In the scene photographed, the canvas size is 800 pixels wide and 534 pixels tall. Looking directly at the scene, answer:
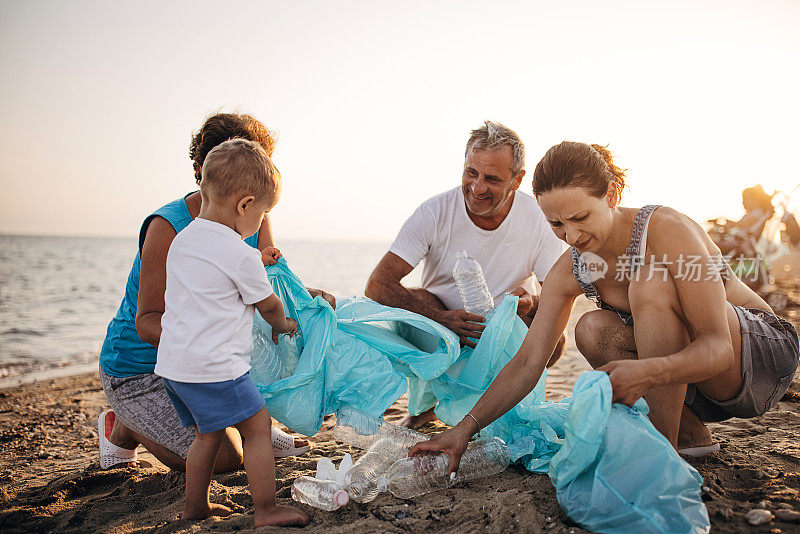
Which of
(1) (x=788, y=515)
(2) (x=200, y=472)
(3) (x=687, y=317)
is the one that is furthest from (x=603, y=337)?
(2) (x=200, y=472)

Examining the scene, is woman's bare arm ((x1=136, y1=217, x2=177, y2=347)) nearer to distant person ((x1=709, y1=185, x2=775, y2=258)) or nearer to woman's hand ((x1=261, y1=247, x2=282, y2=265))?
woman's hand ((x1=261, y1=247, x2=282, y2=265))

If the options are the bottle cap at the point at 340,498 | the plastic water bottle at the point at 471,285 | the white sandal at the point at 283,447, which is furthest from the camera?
the plastic water bottle at the point at 471,285

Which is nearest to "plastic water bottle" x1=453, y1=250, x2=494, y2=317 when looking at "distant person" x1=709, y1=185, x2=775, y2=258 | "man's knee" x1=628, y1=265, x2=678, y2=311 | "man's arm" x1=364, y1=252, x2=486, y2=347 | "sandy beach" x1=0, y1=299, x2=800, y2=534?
"man's arm" x1=364, y1=252, x2=486, y2=347

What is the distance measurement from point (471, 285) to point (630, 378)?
175cm

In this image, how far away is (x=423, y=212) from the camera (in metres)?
3.76

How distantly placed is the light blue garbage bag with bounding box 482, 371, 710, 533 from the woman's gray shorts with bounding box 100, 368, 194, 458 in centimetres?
182

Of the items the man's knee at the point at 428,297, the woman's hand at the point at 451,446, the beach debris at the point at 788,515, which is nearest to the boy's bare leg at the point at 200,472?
the woman's hand at the point at 451,446

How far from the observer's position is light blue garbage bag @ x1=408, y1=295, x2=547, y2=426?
2.88 meters

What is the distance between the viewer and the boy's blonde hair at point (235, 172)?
2170mm

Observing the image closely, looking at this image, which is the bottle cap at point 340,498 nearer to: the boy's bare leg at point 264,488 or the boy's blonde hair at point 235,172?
the boy's bare leg at point 264,488

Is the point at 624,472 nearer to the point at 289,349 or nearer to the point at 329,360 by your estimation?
the point at 329,360

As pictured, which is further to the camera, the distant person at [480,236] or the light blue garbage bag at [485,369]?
the distant person at [480,236]

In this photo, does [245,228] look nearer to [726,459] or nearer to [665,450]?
[665,450]

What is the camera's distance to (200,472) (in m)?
2.17
